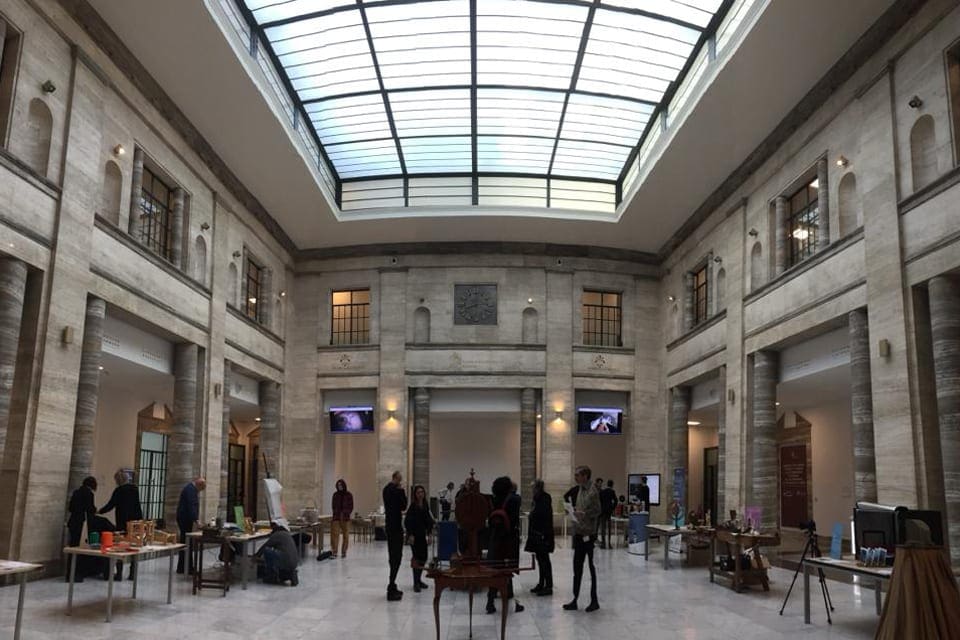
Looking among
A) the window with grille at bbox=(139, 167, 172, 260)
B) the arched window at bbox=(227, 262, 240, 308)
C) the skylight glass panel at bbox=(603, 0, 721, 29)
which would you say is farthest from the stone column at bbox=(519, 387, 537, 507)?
the skylight glass panel at bbox=(603, 0, 721, 29)

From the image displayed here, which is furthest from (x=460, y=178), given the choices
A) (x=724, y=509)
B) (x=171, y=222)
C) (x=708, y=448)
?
(x=708, y=448)

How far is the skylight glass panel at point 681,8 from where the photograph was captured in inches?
551

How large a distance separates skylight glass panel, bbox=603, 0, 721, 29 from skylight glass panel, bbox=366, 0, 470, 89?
2.83 metres

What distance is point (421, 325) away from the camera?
23.5 m

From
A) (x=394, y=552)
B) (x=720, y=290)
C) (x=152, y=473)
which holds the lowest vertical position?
(x=394, y=552)

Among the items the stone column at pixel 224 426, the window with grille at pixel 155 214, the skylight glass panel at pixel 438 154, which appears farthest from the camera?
the skylight glass panel at pixel 438 154

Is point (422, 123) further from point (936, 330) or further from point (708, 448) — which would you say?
point (708, 448)

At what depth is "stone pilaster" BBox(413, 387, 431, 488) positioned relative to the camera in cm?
2261

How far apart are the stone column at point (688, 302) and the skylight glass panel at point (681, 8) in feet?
27.2

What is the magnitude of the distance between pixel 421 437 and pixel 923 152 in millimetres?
14864

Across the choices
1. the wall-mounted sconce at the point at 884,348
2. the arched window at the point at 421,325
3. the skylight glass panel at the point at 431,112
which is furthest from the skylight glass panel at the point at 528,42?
the arched window at the point at 421,325

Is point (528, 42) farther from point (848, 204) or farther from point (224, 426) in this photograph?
point (224, 426)

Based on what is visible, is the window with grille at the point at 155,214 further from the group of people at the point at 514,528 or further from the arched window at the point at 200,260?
the group of people at the point at 514,528

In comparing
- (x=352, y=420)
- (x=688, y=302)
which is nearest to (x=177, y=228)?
(x=352, y=420)
